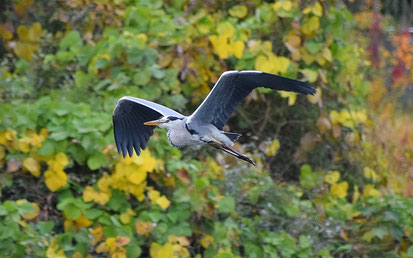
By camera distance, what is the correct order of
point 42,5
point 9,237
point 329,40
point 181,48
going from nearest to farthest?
point 9,237
point 181,48
point 329,40
point 42,5

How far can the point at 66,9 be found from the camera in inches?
263

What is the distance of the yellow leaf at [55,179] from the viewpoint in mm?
5090

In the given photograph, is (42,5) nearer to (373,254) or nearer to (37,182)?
(37,182)

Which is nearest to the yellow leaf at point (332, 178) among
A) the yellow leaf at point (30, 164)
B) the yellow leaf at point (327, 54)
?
the yellow leaf at point (327, 54)

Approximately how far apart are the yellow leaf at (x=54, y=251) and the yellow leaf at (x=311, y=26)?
103 inches

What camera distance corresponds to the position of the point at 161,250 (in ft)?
16.7

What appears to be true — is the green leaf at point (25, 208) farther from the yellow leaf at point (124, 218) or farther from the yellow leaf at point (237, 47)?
the yellow leaf at point (237, 47)

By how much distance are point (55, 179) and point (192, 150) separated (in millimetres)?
1259

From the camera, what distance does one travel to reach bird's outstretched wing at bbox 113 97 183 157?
5.02m

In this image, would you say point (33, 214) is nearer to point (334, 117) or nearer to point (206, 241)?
point (206, 241)

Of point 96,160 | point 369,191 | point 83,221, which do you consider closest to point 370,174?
point 369,191

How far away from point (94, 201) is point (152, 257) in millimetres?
508

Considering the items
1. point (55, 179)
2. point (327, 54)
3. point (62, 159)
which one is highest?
point (327, 54)

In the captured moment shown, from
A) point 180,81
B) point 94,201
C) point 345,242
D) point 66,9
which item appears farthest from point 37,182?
point 345,242
